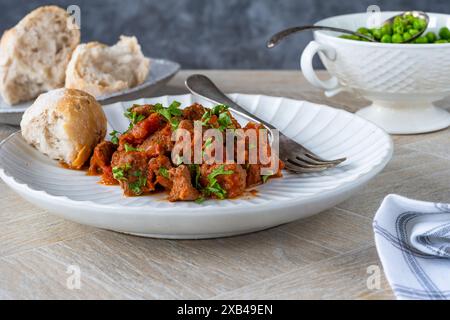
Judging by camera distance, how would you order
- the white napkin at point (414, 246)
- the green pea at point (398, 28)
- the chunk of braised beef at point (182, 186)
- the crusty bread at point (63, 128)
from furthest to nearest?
the green pea at point (398, 28) < the crusty bread at point (63, 128) < the chunk of braised beef at point (182, 186) < the white napkin at point (414, 246)

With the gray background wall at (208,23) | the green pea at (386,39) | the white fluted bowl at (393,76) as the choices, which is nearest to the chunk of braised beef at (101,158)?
the white fluted bowl at (393,76)

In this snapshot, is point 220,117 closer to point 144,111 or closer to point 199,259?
point 144,111

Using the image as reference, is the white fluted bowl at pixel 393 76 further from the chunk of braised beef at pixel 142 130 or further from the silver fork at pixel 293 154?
the chunk of braised beef at pixel 142 130

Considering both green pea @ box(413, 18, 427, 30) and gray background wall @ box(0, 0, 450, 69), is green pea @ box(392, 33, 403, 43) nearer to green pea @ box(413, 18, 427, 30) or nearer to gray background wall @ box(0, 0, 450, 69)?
green pea @ box(413, 18, 427, 30)

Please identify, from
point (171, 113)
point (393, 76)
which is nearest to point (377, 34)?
point (393, 76)

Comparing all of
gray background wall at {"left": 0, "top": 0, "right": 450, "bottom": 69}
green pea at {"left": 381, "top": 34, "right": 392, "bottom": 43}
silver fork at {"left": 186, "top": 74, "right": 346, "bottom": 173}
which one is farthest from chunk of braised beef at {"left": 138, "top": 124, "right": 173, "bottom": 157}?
gray background wall at {"left": 0, "top": 0, "right": 450, "bottom": 69}
